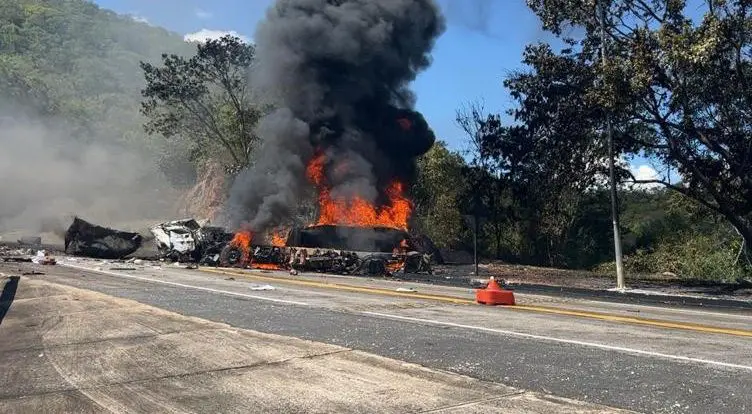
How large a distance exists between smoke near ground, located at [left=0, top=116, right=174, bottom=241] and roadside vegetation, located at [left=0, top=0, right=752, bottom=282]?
3828 millimetres

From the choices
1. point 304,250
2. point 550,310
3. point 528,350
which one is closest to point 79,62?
point 304,250

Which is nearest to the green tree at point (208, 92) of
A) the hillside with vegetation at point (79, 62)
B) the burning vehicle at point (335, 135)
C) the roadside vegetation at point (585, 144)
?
the roadside vegetation at point (585, 144)

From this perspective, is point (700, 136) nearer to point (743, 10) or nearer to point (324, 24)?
point (743, 10)

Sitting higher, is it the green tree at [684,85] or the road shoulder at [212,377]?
the green tree at [684,85]

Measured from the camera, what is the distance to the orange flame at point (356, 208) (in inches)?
888

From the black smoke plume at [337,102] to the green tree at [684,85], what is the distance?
5936 mm

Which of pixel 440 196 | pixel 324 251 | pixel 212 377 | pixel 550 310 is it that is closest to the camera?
pixel 212 377

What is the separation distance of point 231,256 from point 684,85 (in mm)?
14981

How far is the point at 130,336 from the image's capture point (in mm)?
7422

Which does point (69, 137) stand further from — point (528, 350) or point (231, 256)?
point (528, 350)

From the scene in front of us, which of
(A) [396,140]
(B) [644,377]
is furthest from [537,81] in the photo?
(B) [644,377]

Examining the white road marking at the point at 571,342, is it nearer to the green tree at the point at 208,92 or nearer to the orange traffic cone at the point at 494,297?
the orange traffic cone at the point at 494,297

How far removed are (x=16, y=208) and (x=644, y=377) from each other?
5397cm

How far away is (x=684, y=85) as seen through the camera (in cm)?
1828
